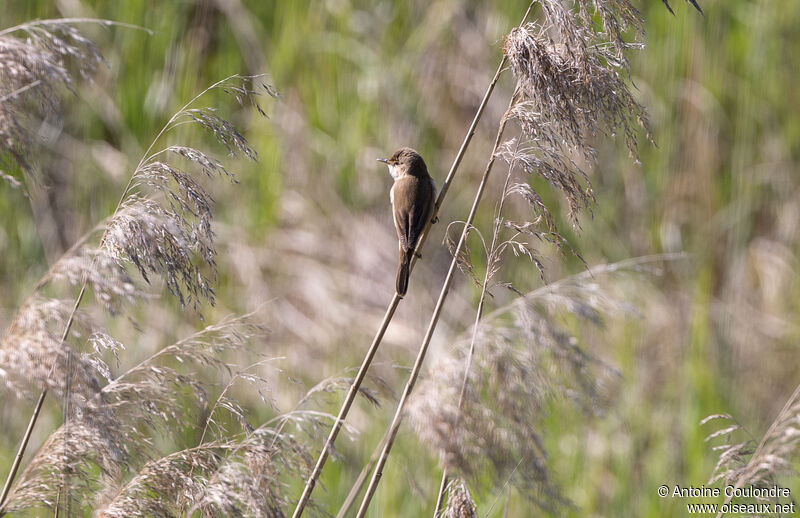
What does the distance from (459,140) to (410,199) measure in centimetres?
253

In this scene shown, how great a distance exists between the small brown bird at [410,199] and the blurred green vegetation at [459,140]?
1.72 meters

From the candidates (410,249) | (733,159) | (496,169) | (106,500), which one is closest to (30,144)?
(106,500)

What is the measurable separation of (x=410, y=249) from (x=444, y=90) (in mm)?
2863

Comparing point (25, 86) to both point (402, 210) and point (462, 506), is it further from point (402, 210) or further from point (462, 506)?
point (402, 210)

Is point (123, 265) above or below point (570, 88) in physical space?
below

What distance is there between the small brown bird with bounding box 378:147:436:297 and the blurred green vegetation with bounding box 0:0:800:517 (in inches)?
67.9

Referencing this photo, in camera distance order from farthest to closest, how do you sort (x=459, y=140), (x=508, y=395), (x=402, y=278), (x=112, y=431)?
(x=459, y=140) < (x=402, y=278) < (x=508, y=395) < (x=112, y=431)

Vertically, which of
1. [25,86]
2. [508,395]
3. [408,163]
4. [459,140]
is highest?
[25,86]

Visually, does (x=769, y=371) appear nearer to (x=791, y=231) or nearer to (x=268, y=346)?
(x=791, y=231)

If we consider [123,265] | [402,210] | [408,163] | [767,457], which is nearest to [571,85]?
[767,457]

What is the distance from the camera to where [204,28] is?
18.7 ft

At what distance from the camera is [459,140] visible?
18.2ft

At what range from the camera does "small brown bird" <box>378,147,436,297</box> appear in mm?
2934

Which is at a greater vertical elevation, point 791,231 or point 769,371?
point 791,231
